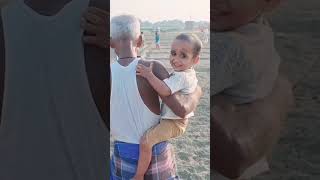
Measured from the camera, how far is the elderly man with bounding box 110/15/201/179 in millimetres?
2795

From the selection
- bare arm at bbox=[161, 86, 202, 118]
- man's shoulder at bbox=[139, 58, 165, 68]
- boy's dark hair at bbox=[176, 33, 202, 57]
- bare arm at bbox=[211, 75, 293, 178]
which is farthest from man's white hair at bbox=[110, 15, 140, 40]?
bare arm at bbox=[211, 75, 293, 178]

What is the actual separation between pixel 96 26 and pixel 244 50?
30.9 inches

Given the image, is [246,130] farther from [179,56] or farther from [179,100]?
[179,56]

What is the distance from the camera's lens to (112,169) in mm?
2945

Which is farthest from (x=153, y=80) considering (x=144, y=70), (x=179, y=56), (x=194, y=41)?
(x=194, y=41)

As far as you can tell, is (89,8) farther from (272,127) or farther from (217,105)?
(272,127)

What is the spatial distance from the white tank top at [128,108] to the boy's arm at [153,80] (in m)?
0.04

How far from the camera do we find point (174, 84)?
277cm

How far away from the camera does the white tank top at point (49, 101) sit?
3.04 metres

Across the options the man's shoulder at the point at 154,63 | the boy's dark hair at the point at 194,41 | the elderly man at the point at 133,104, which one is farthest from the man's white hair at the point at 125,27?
the boy's dark hair at the point at 194,41

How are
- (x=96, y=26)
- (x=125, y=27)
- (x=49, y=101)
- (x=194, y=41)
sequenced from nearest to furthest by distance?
(x=194, y=41) → (x=125, y=27) → (x=96, y=26) → (x=49, y=101)

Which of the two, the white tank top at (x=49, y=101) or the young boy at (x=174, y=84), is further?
the white tank top at (x=49, y=101)

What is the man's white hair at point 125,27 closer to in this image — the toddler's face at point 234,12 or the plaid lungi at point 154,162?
the toddler's face at point 234,12

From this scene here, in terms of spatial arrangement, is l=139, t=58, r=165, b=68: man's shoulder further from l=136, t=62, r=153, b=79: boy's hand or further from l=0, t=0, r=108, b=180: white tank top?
l=0, t=0, r=108, b=180: white tank top
